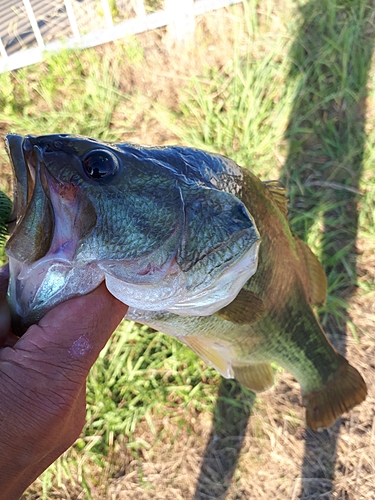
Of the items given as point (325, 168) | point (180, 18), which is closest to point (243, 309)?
point (325, 168)

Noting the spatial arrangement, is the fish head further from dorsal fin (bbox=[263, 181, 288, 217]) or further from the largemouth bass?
dorsal fin (bbox=[263, 181, 288, 217])

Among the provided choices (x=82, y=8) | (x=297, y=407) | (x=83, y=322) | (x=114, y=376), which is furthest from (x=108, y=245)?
(x=82, y=8)

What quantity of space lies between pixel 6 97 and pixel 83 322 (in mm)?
2705

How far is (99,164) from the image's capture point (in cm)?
94

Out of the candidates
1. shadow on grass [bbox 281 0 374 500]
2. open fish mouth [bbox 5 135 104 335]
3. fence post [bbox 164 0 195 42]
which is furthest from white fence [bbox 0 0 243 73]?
open fish mouth [bbox 5 135 104 335]

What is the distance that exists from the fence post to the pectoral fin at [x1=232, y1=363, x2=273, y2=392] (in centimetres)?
248

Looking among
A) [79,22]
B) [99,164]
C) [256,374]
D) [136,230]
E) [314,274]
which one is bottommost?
[256,374]

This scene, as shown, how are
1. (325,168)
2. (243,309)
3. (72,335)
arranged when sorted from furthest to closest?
(325,168), (243,309), (72,335)

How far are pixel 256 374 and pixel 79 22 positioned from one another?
300 cm

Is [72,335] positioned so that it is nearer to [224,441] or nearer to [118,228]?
[118,228]

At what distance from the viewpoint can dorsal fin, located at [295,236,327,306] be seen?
163 centimetres

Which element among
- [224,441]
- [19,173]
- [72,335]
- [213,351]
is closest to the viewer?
[19,173]

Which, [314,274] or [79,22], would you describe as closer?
[314,274]

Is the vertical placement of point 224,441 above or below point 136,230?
below
